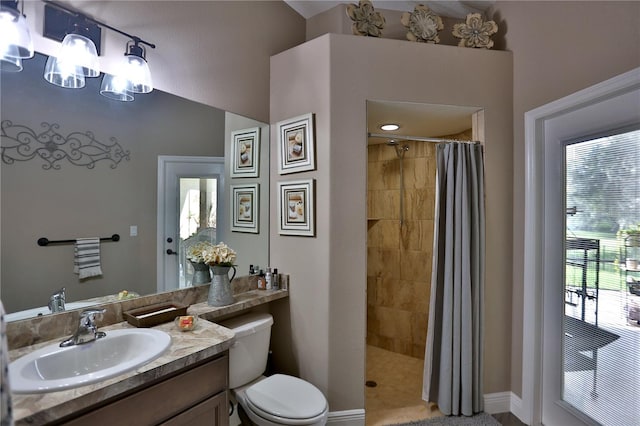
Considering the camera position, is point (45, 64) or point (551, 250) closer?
point (45, 64)

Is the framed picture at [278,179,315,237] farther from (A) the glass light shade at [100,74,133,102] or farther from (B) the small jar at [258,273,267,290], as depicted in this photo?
(A) the glass light shade at [100,74,133,102]

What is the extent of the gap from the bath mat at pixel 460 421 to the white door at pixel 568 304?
12.9 inches

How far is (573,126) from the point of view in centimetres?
179

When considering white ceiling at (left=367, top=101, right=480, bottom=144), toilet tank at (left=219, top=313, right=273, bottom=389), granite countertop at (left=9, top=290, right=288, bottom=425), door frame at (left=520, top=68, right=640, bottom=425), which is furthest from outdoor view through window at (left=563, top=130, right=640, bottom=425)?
granite countertop at (left=9, top=290, right=288, bottom=425)

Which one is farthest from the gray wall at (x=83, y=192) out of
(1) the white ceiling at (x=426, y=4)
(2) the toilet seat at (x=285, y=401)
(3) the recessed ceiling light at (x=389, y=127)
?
(3) the recessed ceiling light at (x=389, y=127)

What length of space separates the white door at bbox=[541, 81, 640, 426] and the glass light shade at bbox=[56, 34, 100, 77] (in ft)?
8.19

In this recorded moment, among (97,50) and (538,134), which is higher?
(97,50)

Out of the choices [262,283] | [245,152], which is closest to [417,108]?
[245,152]

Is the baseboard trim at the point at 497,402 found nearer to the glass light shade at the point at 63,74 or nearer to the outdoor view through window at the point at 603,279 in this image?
the outdoor view through window at the point at 603,279

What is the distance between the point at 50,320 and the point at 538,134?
9.06ft

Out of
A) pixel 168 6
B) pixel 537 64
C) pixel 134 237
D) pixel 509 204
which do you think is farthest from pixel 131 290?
pixel 537 64

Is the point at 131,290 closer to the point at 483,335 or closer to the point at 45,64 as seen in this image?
the point at 45,64

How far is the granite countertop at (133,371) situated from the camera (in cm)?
88

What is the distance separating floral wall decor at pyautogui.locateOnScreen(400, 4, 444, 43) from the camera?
214 cm
